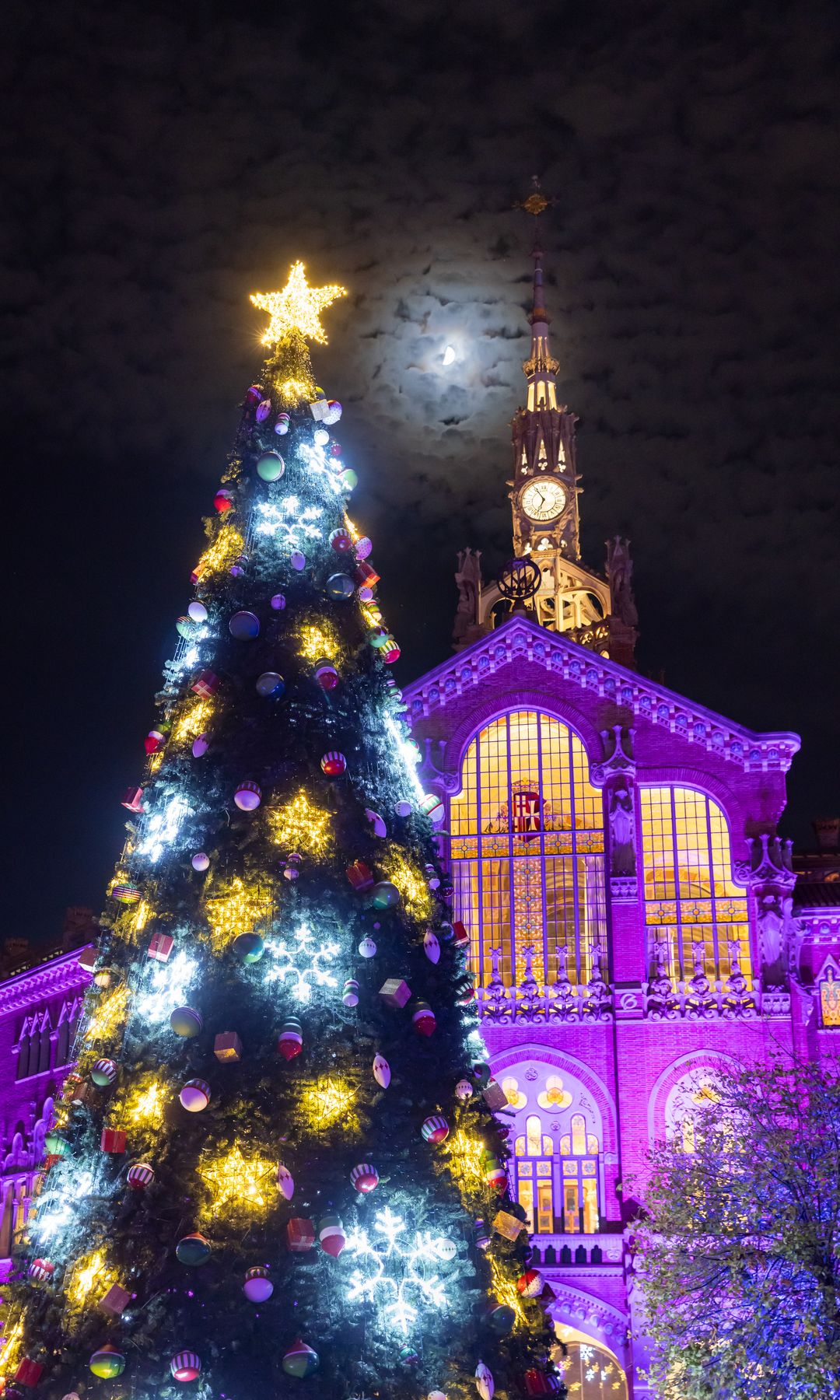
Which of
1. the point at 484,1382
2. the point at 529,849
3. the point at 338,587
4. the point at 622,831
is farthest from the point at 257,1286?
the point at 529,849

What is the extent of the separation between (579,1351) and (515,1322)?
75.6ft

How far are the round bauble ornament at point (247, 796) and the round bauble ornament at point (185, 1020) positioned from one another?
2250 millimetres

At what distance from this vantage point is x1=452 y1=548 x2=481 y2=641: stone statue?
76000mm

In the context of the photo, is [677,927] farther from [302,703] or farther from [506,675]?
[302,703]

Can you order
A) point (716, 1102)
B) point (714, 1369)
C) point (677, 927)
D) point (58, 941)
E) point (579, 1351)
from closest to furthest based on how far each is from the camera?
point (714, 1369) < point (716, 1102) < point (579, 1351) < point (677, 927) < point (58, 941)

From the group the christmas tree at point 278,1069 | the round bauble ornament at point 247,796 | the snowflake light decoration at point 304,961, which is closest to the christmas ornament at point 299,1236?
the christmas tree at point 278,1069

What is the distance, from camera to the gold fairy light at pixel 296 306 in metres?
18.8

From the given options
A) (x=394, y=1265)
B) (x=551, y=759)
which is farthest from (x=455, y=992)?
(x=551, y=759)

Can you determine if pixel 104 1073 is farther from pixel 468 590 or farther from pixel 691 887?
pixel 468 590

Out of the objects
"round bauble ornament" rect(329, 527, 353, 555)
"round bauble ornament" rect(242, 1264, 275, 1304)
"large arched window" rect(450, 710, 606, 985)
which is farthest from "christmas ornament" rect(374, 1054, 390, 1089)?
"large arched window" rect(450, 710, 606, 985)

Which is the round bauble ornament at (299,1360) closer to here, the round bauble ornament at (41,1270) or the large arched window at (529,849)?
the round bauble ornament at (41,1270)

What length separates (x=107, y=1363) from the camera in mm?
12000

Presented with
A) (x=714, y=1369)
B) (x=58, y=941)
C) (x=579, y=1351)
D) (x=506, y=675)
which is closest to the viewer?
(x=714, y=1369)

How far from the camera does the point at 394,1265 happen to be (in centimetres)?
1324
